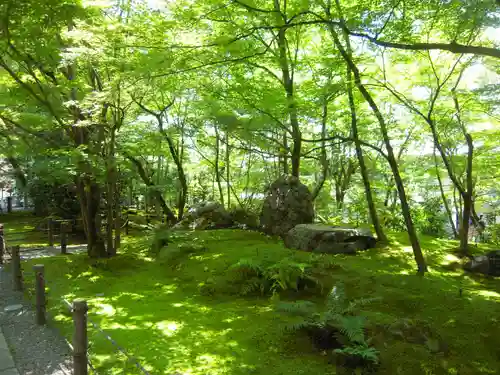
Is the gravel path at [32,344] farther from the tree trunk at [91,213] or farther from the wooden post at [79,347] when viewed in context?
the tree trunk at [91,213]

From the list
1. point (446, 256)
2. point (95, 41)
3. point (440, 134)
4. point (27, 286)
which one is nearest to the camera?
point (95, 41)

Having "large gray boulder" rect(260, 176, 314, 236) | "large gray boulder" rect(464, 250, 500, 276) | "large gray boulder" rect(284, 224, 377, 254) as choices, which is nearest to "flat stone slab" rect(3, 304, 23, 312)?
"large gray boulder" rect(284, 224, 377, 254)

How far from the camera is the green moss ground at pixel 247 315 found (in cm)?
459

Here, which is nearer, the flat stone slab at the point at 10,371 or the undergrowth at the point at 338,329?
the undergrowth at the point at 338,329

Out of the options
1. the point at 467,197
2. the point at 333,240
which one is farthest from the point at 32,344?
the point at 467,197

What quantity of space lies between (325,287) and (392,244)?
4.24m

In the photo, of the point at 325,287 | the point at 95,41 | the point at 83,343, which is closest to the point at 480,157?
the point at 325,287

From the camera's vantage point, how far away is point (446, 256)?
32.1 ft

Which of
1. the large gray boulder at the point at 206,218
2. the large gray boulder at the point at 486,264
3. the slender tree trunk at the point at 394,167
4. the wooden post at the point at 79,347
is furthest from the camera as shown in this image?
the large gray boulder at the point at 206,218

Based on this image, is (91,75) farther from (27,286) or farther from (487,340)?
(487,340)

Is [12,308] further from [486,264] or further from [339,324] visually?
[486,264]

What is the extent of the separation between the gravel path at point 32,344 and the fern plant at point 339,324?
309 cm

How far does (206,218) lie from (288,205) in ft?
13.2

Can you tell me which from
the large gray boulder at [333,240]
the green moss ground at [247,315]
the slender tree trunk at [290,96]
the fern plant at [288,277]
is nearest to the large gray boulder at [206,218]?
the slender tree trunk at [290,96]
